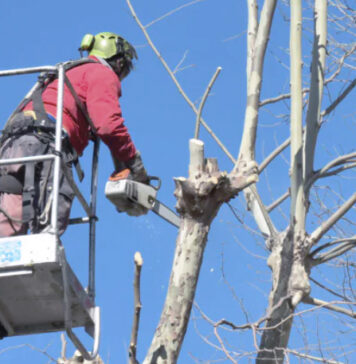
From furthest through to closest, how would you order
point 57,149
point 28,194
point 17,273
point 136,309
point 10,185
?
point 10,185 < point 28,194 < point 57,149 < point 17,273 < point 136,309

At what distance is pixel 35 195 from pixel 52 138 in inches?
16.4

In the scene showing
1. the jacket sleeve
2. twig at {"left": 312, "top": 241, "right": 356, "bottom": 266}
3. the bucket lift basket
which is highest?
the jacket sleeve

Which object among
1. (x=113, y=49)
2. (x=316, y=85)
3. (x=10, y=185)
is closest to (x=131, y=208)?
(x=10, y=185)

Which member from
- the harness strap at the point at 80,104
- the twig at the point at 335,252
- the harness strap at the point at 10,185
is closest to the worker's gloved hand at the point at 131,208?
the harness strap at the point at 80,104

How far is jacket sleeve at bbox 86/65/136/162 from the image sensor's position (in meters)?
6.14

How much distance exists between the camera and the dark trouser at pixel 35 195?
571cm

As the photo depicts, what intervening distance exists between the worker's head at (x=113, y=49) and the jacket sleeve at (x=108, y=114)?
0.55 metres

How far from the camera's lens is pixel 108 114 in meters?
6.15

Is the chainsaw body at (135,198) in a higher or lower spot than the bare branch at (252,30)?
lower

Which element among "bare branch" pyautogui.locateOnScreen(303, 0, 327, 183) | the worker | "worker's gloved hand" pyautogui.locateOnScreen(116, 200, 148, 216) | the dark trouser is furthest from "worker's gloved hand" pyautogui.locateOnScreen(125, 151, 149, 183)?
"bare branch" pyautogui.locateOnScreen(303, 0, 327, 183)

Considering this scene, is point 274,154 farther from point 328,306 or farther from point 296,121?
point 328,306

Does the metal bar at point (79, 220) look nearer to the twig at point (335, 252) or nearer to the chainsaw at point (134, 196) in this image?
the chainsaw at point (134, 196)

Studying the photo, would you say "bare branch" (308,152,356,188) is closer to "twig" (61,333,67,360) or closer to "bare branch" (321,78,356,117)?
"bare branch" (321,78,356,117)

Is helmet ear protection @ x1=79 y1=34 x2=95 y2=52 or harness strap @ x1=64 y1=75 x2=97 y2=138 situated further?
helmet ear protection @ x1=79 y1=34 x2=95 y2=52
